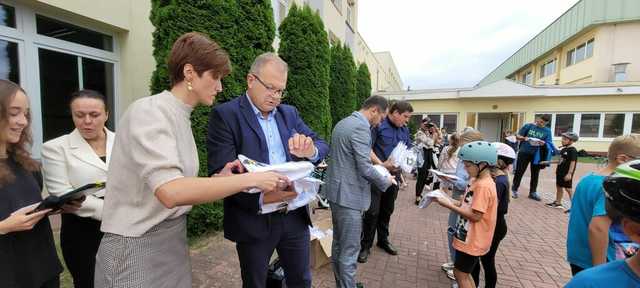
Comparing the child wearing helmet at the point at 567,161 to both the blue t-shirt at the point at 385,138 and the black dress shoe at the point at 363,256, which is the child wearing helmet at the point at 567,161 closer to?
the blue t-shirt at the point at 385,138

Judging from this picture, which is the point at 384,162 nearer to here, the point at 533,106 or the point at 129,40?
the point at 129,40

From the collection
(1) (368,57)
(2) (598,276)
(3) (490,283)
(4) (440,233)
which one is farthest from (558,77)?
(2) (598,276)

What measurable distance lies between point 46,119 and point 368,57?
96.7ft

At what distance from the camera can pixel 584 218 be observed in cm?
199

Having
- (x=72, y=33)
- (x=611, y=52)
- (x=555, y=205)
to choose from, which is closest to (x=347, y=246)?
(x=72, y=33)

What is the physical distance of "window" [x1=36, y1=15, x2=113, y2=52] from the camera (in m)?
4.19

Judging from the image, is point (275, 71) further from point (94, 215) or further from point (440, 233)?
point (440, 233)

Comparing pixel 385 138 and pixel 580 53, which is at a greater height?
pixel 580 53

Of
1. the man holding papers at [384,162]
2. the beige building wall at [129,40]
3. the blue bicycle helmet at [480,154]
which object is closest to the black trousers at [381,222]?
the man holding papers at [384,162]

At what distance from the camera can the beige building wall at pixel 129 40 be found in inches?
185

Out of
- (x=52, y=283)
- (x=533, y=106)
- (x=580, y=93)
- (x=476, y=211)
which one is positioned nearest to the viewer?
(x=52, y=283)

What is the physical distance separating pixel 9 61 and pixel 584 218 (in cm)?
643

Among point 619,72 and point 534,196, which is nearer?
point 534,196

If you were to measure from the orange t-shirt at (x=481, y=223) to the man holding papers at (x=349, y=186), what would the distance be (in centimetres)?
81
